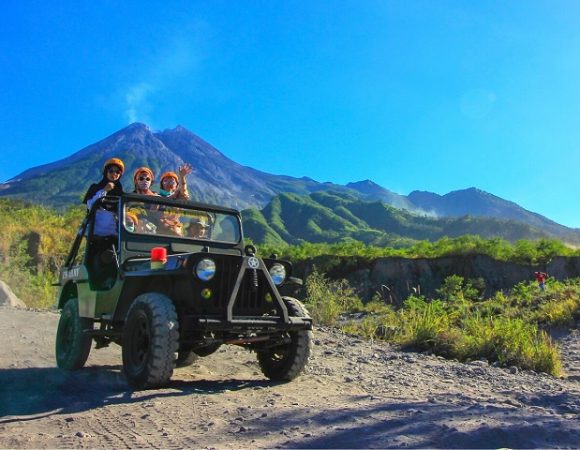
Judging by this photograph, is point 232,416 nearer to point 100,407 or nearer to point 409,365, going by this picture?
point 100,407

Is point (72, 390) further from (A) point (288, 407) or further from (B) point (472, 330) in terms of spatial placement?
(B) point (472, 330)

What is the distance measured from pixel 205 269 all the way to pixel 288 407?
145 cm

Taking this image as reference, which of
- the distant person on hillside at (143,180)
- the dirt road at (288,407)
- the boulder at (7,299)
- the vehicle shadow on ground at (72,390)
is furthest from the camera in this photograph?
the boulder at (7,299)

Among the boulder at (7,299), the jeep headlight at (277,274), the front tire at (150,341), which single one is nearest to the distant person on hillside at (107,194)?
the front tire at (150,341)

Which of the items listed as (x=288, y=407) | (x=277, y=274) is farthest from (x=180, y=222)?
(x=288, y=407)

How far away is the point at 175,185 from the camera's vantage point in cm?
737

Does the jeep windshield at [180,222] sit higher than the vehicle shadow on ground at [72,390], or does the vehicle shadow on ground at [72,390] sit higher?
the jeep windshield at [180,222]

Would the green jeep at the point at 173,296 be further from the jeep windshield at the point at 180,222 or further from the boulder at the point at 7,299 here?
the boulder at the point at 7,299

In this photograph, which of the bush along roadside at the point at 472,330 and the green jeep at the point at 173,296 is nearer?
the green jeep at the point at 173,296

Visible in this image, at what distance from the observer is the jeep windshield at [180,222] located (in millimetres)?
6391

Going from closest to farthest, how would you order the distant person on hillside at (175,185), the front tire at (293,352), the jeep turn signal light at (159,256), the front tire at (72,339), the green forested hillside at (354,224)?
the jeep turn signal light at (159,256) < the front tire at (293,352) < the front tire at (72,339) < the distant person on hillside at (175,185) < the green forested hillside at (354,224)

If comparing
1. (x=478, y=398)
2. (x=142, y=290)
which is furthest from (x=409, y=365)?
(x=142, y=290)

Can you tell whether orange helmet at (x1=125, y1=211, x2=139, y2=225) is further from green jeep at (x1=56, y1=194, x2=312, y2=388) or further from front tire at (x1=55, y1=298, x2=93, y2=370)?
front tire at (x1=55, y1=298, x2=93, y2=370)

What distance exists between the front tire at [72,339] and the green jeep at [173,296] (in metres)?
0.01
